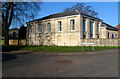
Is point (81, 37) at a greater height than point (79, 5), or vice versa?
point (79, 5)

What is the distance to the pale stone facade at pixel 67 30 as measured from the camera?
93.3 ft

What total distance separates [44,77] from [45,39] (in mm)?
29977

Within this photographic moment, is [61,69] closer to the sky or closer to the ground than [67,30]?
closer to the ground

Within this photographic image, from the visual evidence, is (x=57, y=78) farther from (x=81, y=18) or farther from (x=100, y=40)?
(x=81, y=18)

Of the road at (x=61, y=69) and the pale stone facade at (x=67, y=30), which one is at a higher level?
the pale stone facade at (x=67, y=30)

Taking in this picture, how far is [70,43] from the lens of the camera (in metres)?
29.2

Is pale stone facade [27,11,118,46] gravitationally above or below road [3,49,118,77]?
above

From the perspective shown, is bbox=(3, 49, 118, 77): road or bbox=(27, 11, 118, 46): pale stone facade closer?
bbox=(3, 49, 118, 77): road

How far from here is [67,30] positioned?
3008cm

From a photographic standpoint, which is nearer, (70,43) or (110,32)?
(70,43)

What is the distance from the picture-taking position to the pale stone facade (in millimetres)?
28450

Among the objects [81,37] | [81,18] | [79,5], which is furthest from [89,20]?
[79,5]

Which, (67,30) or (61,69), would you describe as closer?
(61,69)

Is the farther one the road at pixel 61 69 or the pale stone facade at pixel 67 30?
the pale stone facade at pixel 67 30
